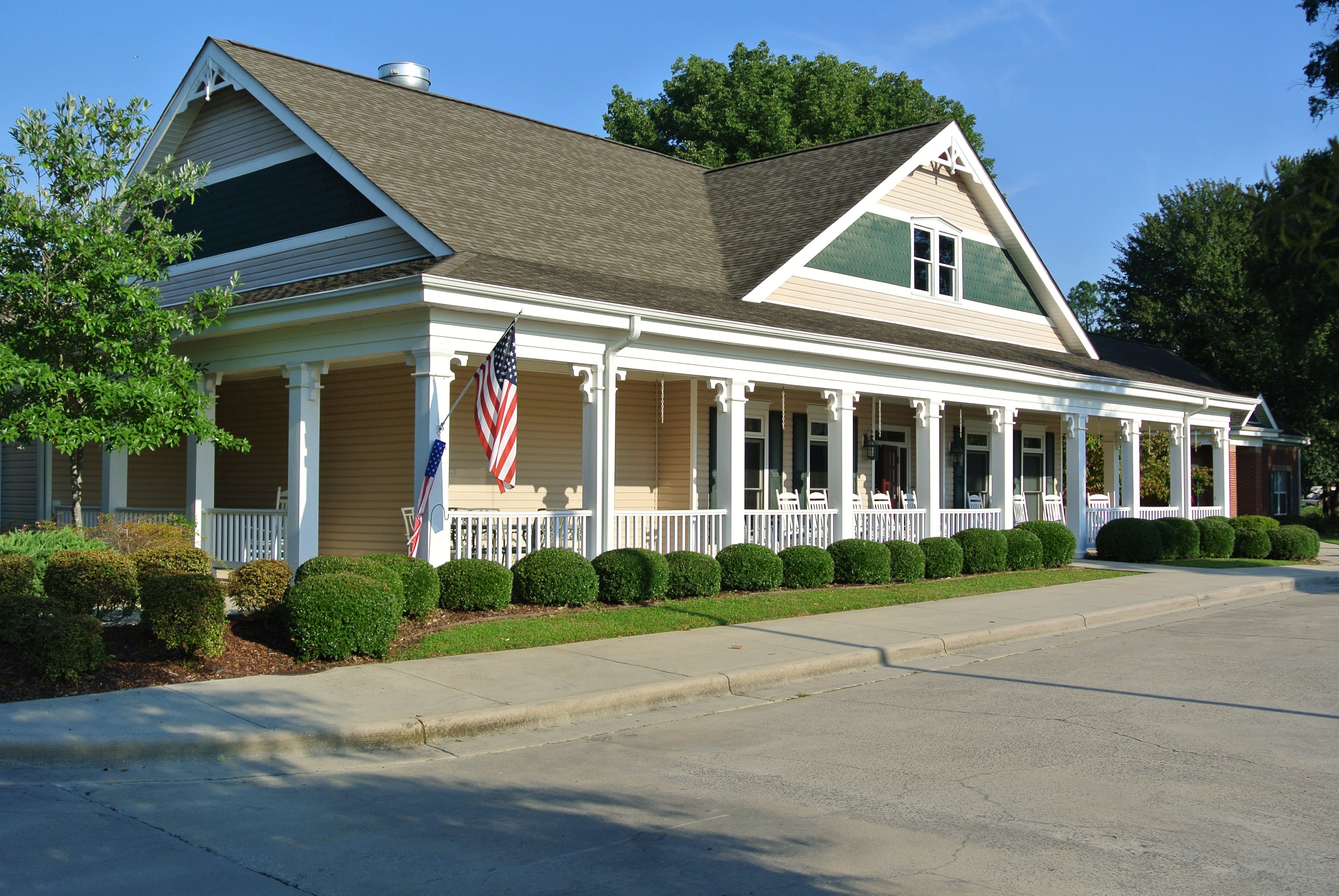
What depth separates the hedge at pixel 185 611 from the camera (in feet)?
32.2

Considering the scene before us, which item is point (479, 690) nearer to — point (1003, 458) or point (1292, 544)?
point (1003, 458)

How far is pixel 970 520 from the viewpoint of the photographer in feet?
72.4

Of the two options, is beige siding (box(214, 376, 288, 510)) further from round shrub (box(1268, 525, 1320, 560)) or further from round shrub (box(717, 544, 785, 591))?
round shrub (box(1268, 525, 1320, 560))

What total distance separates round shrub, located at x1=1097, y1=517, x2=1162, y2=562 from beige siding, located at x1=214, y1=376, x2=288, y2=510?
15987 mm

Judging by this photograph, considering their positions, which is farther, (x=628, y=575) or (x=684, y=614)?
(x=628, y=575)

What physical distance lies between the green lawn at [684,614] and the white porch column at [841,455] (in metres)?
1.63

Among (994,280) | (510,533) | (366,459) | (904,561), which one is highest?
(994,280)

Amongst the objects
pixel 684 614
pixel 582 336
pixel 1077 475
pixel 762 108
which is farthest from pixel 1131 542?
pixel 762 108

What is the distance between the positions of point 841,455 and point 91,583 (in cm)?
1172

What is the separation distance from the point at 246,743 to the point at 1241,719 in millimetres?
7323

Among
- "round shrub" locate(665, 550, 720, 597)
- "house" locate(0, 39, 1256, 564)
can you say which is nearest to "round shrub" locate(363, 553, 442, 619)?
"house" locate(0, 39, 1256, 564)

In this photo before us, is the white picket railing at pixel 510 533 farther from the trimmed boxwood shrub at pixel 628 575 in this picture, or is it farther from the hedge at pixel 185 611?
the hedge at pixel 185 611

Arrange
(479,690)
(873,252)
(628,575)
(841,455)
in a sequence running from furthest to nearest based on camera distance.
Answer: (873,252), (841,455), (628,575), (479,690)

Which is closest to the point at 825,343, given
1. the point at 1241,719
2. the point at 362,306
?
the point at 362,306
